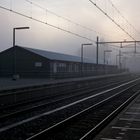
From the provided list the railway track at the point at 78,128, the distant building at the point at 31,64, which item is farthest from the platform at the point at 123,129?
the distant building at the point at 31,64

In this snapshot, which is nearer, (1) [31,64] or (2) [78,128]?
(2) [78,128]

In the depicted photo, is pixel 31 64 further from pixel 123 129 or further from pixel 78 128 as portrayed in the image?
pixel 123 129

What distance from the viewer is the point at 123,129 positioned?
1312 cm

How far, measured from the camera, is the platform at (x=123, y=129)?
11656mm

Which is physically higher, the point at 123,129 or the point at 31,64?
the point at 31,64

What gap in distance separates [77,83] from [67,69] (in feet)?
75.5

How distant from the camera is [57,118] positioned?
16.2m

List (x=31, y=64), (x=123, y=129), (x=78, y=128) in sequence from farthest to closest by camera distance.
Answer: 1. (x=31, y=64)
2. (x=78, y=128)
3. (x=123, y=129)

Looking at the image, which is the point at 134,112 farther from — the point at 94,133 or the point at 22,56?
the point at 22,56

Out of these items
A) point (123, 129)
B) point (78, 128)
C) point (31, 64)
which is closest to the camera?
point (123, 129)

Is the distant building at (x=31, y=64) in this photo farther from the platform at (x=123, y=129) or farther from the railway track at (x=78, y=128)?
the platform at (x=123, y=129)

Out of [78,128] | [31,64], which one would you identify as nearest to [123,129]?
[78,128]

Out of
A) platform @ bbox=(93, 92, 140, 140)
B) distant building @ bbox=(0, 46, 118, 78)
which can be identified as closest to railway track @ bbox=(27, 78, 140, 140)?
platform @ bbox=(93, 92, 140, 140)

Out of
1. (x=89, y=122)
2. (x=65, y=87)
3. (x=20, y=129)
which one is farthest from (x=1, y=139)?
(x=65, y=87)
